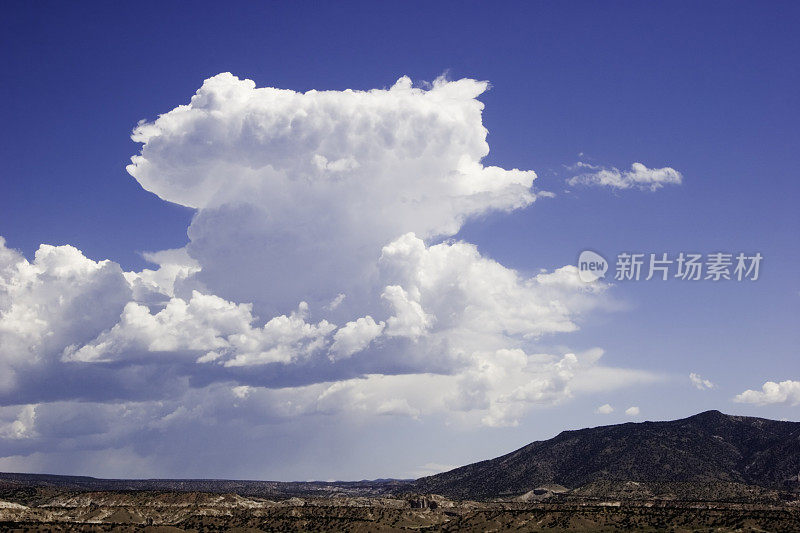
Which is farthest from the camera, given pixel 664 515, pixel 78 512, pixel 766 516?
pixel 78 512

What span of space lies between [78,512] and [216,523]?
4285 centimetres

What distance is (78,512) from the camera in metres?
184

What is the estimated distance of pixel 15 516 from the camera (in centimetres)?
16288

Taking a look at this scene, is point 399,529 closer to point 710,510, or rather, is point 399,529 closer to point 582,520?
point 582,520

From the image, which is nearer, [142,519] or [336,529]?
[336,529]

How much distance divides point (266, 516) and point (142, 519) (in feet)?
106

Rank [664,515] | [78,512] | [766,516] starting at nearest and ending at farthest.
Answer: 1. [766,516]
2. [664,515]
3. [78,512]

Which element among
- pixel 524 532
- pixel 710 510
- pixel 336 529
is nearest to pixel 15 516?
pixel 336 529

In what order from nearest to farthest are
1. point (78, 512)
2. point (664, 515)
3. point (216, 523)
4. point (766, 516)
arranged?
point (766, 516), point (664, 515), point (216, 523), point (78, 512)

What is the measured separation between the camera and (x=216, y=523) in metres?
172

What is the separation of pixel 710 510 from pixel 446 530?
214 feet

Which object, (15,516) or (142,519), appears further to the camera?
(142,519)

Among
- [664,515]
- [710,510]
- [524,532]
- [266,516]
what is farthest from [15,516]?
[710,510]

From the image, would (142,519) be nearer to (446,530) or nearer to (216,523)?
(216,523)
